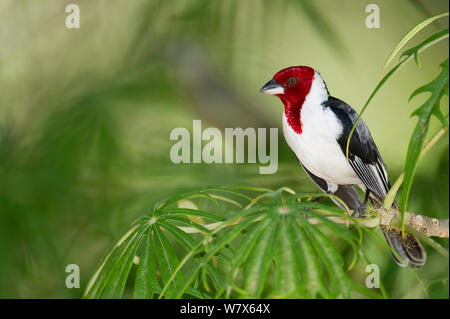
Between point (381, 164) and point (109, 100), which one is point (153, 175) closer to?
point (109, 100)

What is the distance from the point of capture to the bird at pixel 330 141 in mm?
804

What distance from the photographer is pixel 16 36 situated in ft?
3.58

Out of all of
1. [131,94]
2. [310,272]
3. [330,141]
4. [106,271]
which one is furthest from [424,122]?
[131,94]

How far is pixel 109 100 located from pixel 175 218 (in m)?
0.52

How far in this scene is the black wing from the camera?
2.64 ft

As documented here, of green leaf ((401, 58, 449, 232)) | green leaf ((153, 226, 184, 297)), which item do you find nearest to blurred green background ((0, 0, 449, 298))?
green leaf ((153, 226, 184, 297))

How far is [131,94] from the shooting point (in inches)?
43.5

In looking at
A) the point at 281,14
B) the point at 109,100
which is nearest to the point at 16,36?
the point at 109,100

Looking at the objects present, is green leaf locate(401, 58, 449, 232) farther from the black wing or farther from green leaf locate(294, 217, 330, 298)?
the black wing

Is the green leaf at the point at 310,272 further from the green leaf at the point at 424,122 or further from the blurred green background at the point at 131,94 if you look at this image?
the blurred green background at the point at 131,94

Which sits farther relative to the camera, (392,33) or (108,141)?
(108,141)

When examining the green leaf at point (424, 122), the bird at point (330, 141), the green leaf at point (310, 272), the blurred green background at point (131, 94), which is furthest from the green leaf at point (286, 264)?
the blurred green background at point (131, 94)

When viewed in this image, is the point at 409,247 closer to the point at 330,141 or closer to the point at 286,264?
the point at 330,141

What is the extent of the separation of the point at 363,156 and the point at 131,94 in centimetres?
55
